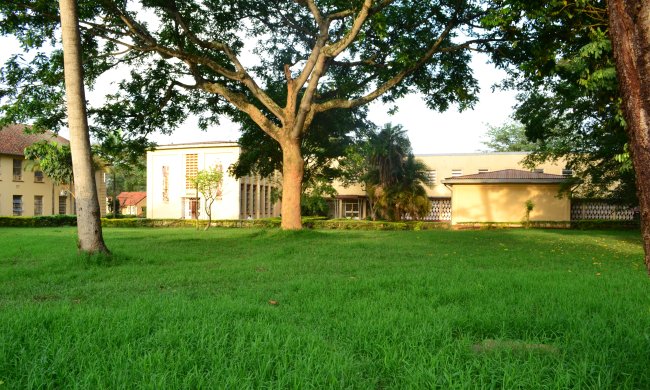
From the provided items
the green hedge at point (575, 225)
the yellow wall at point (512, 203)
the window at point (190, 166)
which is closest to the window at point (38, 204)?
the window at point (190, 166)

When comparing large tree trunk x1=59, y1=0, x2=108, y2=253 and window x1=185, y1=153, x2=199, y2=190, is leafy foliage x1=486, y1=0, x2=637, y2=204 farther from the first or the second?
window x1=185, y1=153, x2=199, y2=190

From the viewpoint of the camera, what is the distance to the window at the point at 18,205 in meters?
37.0

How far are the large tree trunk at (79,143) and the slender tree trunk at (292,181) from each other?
7.42 meters

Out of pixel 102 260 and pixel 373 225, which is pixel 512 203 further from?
pixel 102 260

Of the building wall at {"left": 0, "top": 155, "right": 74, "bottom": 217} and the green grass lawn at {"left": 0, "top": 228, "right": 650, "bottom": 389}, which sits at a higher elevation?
the building wall at {"left": 0, "top": 155, "right": 74, "bottom": 217}

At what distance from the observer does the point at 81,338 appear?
3.22 m

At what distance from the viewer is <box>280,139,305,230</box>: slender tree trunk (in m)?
15.7

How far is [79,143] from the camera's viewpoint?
8.87m

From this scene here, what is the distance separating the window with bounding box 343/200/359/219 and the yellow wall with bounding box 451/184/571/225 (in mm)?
18050

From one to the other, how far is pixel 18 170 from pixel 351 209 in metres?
27.5

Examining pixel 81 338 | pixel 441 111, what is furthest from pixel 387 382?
pixel 441 111

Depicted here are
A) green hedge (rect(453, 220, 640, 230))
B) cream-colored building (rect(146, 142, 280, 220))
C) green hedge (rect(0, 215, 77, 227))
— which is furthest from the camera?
cream-colored building (rect(146, 142, 280, 220))

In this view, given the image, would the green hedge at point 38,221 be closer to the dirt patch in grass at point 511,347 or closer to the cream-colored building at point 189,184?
the cream-colored building at point 189,184

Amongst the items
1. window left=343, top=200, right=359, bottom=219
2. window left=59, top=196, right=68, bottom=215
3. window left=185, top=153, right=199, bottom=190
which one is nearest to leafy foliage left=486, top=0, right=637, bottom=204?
window left=343, top=200, right=359, bottom=219
